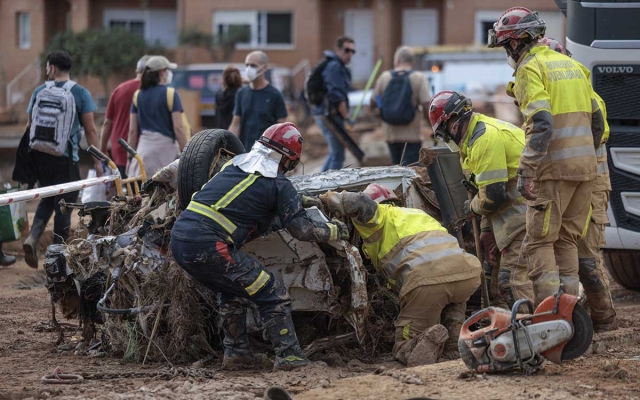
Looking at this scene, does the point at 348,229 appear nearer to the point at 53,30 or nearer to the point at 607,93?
the point at 607,93

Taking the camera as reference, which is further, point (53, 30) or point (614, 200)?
point (53, 30)

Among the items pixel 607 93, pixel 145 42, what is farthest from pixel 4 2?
pixel 607 93

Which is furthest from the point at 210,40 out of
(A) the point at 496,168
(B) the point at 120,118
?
(A) the point at 496,168

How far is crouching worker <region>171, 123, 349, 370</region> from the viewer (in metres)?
6.67

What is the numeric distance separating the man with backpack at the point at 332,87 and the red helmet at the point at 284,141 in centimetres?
611

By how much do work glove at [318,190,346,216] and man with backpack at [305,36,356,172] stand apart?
597cm

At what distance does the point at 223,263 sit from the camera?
6.65 m

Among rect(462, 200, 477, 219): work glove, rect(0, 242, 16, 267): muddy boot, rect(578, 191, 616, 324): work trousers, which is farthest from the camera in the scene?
rect(0, 242, 16, 267): muddy boot

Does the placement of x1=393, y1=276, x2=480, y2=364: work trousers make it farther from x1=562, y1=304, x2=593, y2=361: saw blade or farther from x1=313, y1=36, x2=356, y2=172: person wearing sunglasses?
x1=313, y1=36, x2=356, y2=172: person wearing sunglasses

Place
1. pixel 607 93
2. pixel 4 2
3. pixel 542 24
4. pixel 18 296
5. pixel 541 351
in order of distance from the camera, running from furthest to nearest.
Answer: pixel 4 2 < pixel 18 296 < pixel 607 93 < pixel 542 24 < pixel 541 351

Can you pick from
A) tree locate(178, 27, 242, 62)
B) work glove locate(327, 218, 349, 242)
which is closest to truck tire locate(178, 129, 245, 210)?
work glove locate(327, 218, 349, 242)

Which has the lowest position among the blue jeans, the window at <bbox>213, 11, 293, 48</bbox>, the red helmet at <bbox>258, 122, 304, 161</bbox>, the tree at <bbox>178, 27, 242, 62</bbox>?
the blue jeans

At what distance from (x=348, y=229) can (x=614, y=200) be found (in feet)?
9.57

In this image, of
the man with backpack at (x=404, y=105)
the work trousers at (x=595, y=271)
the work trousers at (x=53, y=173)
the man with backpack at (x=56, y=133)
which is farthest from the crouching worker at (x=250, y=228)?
the man with backpack at (x=404, y=105)
